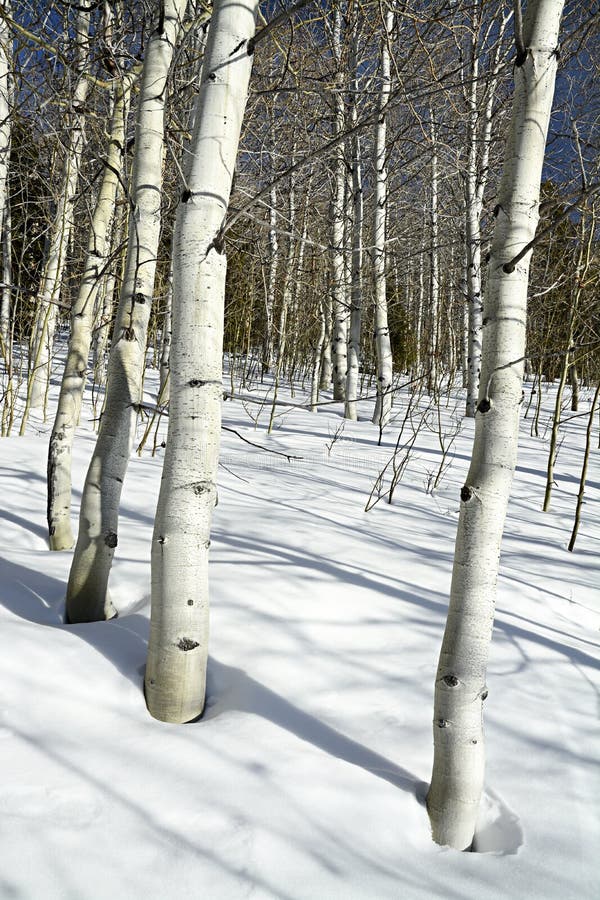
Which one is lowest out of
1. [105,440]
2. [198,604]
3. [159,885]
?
[159,885]

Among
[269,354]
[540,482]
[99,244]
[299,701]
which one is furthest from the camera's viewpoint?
[269,354]

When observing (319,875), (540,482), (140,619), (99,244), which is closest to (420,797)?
(319,875)

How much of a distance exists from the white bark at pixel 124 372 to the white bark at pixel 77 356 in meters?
0.45

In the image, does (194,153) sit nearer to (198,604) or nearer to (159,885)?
(198,604)

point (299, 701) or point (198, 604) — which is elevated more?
point (198, 604)

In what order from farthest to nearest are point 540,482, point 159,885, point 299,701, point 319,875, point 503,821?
point 540,482, point 299,701, point 503,821, point 319,875, point 159,885

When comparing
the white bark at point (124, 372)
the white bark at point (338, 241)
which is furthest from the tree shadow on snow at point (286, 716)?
the white bark at point (338, 241)

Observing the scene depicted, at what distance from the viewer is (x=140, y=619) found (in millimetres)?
2459

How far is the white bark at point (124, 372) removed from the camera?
8.36ft

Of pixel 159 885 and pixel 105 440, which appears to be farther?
pixel 105 440

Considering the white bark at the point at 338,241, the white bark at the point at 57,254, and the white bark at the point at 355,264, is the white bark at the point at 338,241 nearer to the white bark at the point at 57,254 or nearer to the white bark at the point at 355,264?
the white bark at the point at 355,264

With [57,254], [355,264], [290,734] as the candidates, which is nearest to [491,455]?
[290,734]

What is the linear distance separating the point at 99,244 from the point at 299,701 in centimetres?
246

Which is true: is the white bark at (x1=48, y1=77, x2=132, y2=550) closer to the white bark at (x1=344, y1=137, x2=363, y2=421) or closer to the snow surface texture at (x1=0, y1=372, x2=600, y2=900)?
the snow surface texture at (x1=0, y1=372, x2=600, y2=900)
